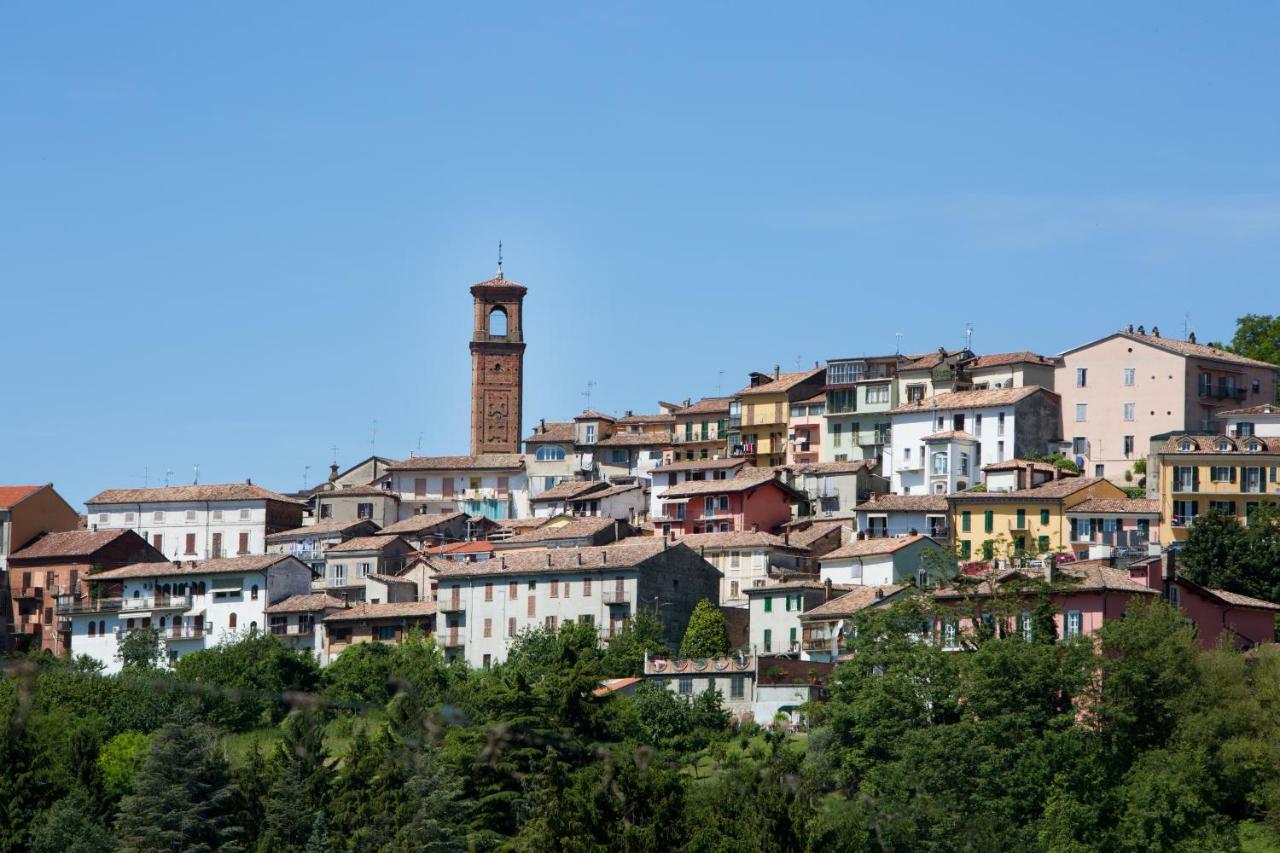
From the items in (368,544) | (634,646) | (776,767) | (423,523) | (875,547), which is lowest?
(776,767)

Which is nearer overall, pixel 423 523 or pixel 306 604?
pixel 306 604

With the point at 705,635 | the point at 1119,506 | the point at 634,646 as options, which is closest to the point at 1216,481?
the point at 1119,506

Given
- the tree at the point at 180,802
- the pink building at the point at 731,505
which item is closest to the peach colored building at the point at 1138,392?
the pink building at the point at 731,505

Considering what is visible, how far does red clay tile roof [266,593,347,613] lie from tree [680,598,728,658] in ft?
57.7

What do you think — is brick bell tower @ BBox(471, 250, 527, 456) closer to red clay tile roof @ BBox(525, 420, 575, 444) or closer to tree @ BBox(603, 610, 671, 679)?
red clay tile roof @ BBox(525, 420, 575, 444)

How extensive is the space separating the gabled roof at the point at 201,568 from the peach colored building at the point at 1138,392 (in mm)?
32094

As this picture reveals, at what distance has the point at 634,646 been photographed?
8231 centimetres

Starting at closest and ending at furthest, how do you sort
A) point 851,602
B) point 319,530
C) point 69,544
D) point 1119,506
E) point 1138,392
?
point 851,602, point 1119,506, point 1138,392, point 69,544, point 319,530

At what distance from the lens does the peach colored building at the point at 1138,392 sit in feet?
319

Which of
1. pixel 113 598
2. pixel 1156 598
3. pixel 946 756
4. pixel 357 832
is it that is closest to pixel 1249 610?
pixel 1156 598

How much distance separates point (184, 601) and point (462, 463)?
20.8 metres

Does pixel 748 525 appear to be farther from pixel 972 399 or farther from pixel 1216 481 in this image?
pixel 1216 481

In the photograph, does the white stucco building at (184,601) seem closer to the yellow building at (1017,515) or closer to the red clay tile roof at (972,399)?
the red clay tile roof at (972,399)

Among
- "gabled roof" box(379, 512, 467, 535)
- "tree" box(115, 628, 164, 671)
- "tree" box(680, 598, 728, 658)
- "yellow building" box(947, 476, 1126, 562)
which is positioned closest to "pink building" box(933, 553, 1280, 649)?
"tree" box(680, 598, 728, 658)
